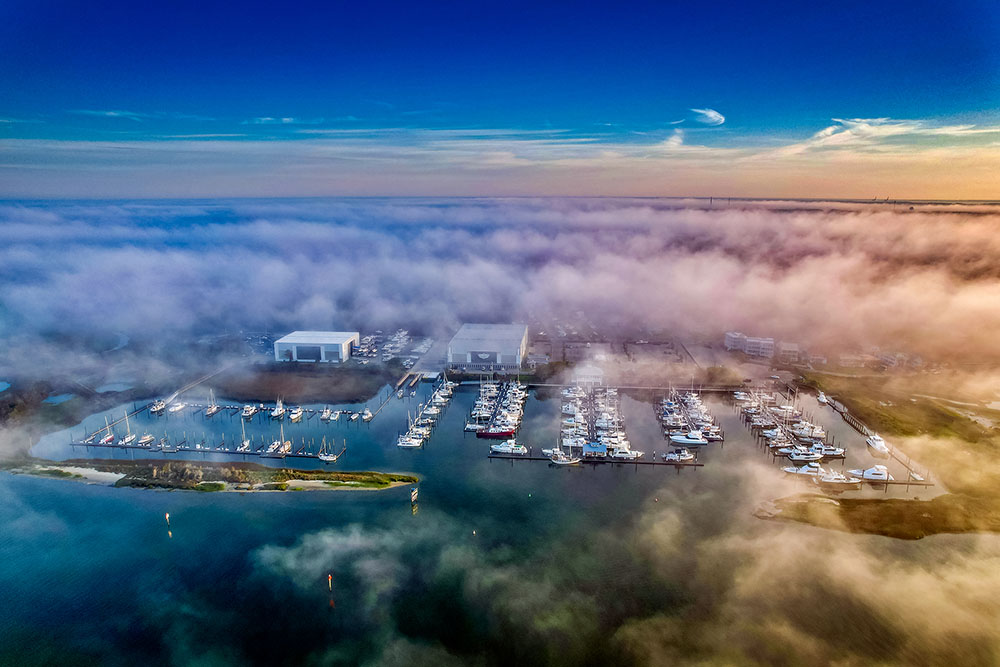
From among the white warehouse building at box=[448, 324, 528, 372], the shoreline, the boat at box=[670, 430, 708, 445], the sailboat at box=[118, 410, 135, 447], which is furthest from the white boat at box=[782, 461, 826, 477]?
the sailboat at box=[118, 410, 135, 447]

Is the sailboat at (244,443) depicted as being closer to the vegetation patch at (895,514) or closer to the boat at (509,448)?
the boat at (509,448)

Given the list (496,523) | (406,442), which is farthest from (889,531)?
(406,442)

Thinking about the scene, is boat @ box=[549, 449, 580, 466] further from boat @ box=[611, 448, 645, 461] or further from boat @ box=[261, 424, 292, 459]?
boat @ box=[261, 424, 292, 459]

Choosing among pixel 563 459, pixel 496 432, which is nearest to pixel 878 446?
pixel 563 459

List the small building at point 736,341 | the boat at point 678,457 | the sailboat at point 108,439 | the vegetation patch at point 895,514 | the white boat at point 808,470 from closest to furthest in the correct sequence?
1. the vegetation patch at point 895,514
2. the white boat at point 808,470
3. the boat at point 678,457
4. the sailboat at point 108,439
5. the small building at point 736,341

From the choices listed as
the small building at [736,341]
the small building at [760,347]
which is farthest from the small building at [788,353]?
the small building at [736,341]

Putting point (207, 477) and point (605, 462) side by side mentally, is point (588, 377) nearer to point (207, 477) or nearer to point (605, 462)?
point (605, 462)

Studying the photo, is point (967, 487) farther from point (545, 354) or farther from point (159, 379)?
point (159, 379)
